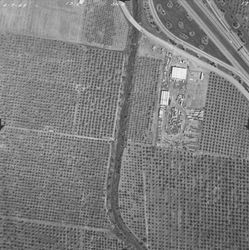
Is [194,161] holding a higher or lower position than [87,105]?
lower

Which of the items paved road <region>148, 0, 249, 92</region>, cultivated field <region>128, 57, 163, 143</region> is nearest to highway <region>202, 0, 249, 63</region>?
paved road <region>148, 0, 249, 92</region>

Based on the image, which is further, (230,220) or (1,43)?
(1,43)

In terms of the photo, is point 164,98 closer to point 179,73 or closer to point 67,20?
point 179,73

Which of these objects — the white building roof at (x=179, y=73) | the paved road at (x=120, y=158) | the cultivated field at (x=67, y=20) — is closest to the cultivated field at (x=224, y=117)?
the white building roof at (x=179, y=73)

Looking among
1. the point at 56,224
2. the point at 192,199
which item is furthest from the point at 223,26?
the point at 56,224

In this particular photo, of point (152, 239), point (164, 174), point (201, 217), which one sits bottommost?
point (152, 239)

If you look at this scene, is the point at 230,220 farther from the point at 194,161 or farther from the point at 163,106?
the point at 163,106

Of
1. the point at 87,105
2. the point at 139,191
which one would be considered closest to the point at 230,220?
the point at 139,191

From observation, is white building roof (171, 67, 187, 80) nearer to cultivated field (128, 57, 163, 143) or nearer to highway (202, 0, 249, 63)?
cultivated field (128, 57, 163, 143)
